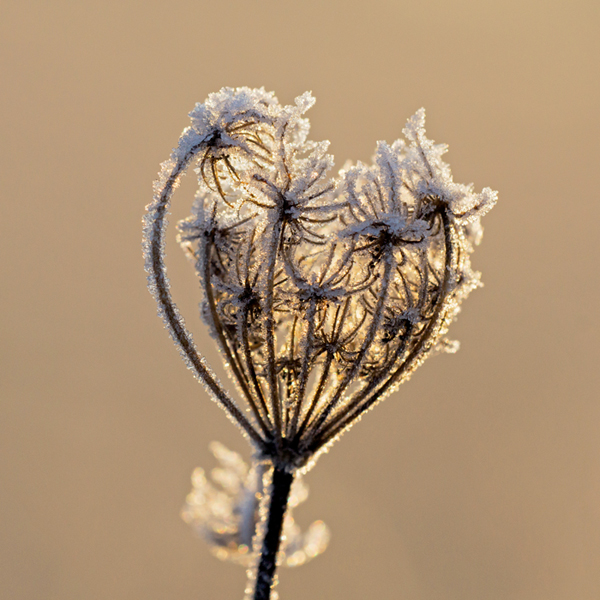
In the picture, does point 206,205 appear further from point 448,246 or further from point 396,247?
Answer: point 448,246

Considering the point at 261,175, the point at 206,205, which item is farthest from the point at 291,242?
the point at 206,205

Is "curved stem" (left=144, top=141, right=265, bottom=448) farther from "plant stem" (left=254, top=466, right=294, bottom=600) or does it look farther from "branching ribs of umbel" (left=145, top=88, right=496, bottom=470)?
"plant stem" (left=254, top=466, right=294, bottom=600)

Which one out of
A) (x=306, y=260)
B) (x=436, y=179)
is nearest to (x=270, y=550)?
(x=306, y=260)

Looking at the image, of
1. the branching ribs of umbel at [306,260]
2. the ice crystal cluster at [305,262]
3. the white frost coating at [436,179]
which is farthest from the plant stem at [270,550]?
the white frost coating at [436,179]

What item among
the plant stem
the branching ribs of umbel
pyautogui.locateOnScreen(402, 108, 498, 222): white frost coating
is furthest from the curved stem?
pyautogui.locateOnScreen(402, 108, 498, 222): white frost coating

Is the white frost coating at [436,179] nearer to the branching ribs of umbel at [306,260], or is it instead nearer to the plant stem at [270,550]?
the branching ribs of umbel at [306,260]

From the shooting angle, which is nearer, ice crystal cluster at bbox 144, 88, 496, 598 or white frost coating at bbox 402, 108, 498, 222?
ice crystal cluster at bbox 144, 88, 496, 598
